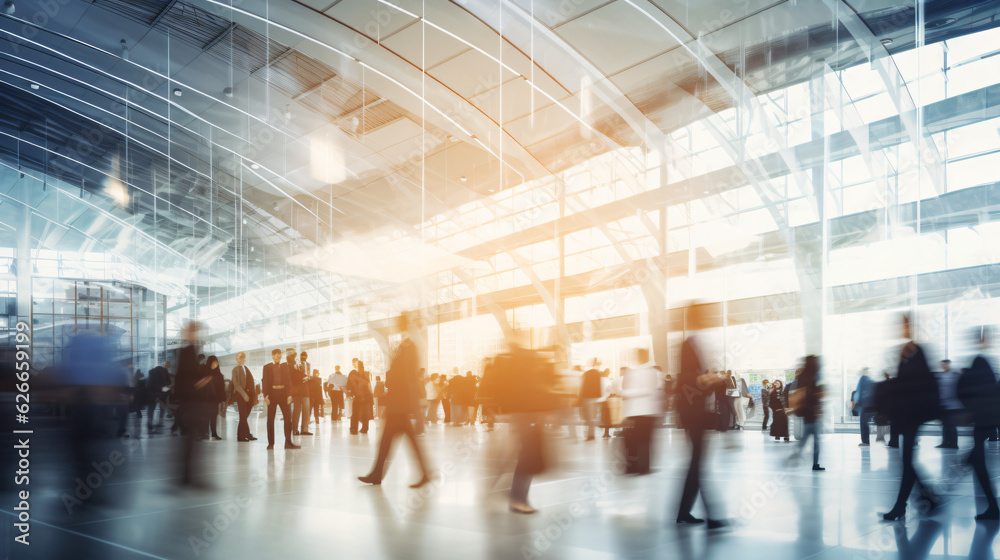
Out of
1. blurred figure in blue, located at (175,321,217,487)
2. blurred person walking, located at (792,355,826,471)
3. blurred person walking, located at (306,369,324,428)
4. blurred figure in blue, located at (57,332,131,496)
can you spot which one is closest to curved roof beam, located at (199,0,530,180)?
blurred person walking, located at (306,369,324,428)

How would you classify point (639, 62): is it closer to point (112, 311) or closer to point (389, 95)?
point (389, 95)

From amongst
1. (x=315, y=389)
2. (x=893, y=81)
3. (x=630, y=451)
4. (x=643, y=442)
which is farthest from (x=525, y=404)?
(x=893, y=81)

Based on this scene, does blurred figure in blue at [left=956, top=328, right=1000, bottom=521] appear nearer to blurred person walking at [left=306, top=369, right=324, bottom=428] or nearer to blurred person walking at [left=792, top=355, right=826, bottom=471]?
blurred person walking at [left=792, top=355, right=826, bottom=471]

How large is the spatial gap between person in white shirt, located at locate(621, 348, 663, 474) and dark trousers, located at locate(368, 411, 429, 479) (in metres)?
2.73

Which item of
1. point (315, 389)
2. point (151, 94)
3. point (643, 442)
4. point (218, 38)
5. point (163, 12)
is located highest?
point (163, 12)

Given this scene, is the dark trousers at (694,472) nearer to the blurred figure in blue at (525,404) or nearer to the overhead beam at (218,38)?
the blurred figure in blue at (525,404)

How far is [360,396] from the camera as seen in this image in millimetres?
14617

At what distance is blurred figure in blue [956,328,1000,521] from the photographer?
5.00m

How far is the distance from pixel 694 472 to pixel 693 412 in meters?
0.46

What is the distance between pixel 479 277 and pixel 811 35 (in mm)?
9253

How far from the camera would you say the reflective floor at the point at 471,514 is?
3.99 m

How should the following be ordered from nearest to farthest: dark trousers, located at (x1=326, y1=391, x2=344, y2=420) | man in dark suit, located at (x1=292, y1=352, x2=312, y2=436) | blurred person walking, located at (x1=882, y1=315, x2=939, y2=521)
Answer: blurred person walking, located at (x1=882, y1=315, x2=939, y2=521) < man in dark suit, located at (x1=292, y1=352, x2=312, y2=436) < dark trousers, located at (x1=326, y1=391, x2=344, y2=420)

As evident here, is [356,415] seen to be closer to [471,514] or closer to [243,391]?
[243,391]

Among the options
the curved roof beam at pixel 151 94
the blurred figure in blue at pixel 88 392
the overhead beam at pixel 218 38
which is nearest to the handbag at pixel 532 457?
the blurred figure in blue at pixel 88 392
